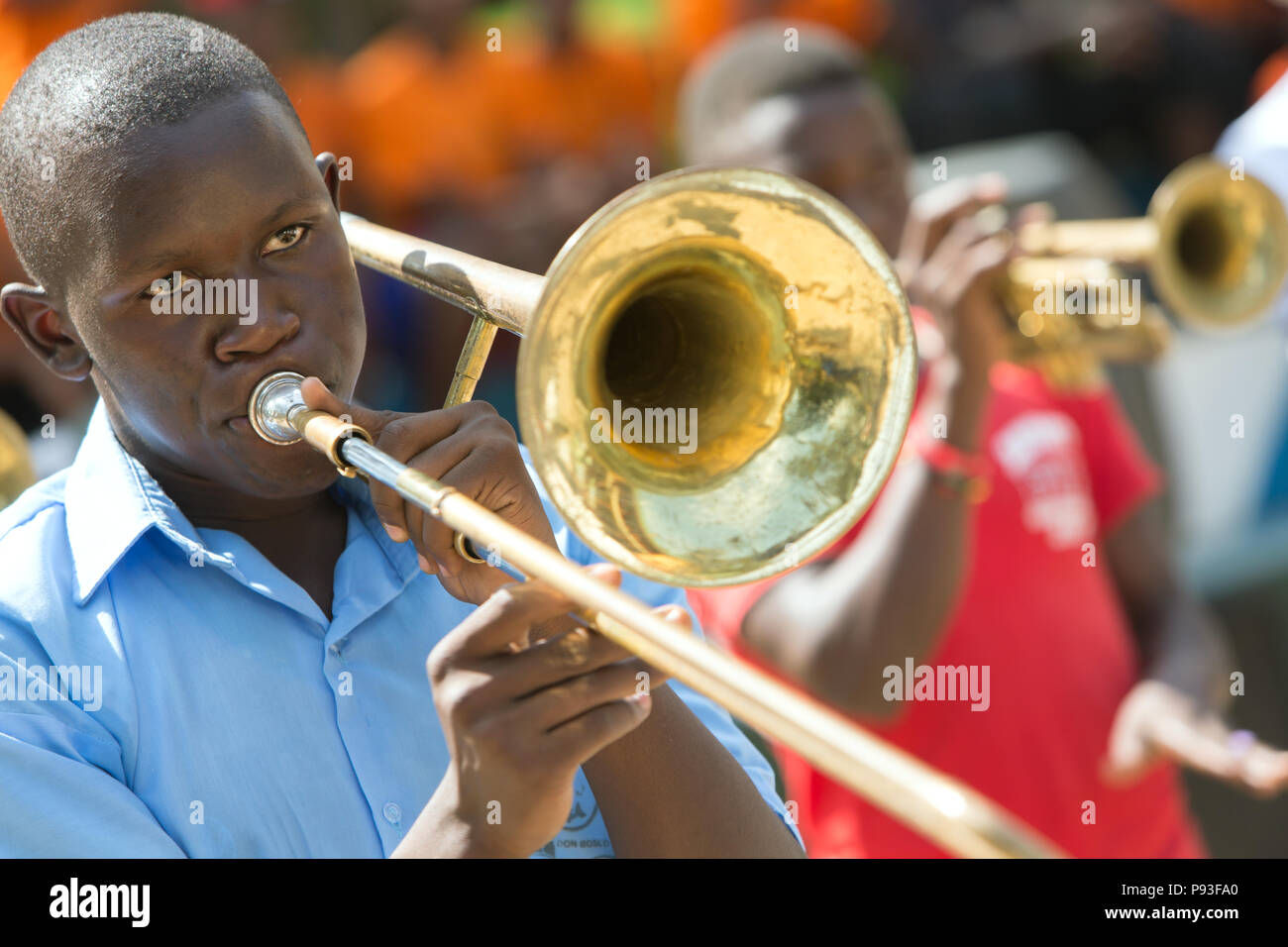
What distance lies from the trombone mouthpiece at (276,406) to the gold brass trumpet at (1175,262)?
229cm

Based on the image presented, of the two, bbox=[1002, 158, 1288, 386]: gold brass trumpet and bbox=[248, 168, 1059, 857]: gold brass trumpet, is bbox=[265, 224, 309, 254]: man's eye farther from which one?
bbox=[1002, 158, 1288, 386]: gold brass trumpet

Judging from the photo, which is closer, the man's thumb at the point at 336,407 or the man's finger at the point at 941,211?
the man's thumb at the point at 336,407

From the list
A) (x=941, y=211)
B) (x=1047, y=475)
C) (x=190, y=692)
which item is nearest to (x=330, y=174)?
(x=190, y=692)

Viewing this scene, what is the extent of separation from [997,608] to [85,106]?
2101 mm

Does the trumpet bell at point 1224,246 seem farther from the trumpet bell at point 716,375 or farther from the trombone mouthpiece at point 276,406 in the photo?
the trombone mouthpiece at point 276,406

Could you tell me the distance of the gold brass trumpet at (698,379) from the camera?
5.34 feet

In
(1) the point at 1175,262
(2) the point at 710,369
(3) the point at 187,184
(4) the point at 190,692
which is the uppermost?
(1) the point at 1175,262

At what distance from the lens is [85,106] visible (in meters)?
1.73

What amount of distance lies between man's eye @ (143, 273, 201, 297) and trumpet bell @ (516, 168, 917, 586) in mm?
422

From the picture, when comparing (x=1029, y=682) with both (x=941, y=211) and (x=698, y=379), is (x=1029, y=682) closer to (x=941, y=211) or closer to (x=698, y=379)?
(x=941, y=211)

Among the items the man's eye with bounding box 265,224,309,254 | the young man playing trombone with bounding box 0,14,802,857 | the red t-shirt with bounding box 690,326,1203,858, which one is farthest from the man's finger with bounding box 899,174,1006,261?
the man's eye with bounding box 265,224,309,254

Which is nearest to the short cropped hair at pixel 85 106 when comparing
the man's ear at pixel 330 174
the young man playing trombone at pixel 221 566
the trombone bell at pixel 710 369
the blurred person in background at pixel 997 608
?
the young man playing trombone at pixel 221 566

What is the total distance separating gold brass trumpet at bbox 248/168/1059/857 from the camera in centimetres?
163

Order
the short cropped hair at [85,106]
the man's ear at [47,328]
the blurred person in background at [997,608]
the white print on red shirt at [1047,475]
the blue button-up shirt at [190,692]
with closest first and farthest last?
the blue button-up shirt at [190,692] < the short cropped hair at [85,106] < the man's ear at [47,328] < the blurred person in background at [997,608] < the white print on red shirt at [1047,475]
